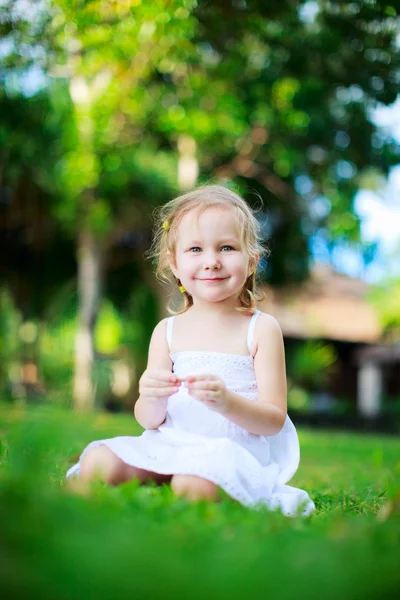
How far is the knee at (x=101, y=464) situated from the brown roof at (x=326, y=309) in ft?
51.6

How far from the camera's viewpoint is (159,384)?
2.48 m

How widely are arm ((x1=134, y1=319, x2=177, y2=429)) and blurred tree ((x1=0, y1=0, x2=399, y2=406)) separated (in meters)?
6.69

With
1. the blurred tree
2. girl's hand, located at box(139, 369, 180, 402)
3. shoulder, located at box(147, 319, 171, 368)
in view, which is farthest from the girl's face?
the blurred tree

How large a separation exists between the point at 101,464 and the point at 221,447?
0.44 m

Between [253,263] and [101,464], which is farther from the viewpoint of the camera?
[253,263]

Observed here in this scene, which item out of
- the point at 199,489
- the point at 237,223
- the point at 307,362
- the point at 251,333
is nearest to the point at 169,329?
the point at 251,333

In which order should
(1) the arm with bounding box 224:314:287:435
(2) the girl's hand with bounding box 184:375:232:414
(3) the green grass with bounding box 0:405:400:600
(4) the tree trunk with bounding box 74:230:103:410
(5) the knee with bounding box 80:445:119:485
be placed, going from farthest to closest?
1. (4) the tree trunk with bounding box 74:230:103:410
2. (5) the knee with bounding box 80:445:119:485
3. (1) the arm with bounding box 224:314:287:435
4. (2) the girl's hand with bounding box 184:375:232:414
5. (3) the green grass with bounding box 0:405:400:600

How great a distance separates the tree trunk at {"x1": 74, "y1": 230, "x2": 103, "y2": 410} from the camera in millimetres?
15999

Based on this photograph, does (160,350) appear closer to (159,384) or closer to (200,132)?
(159,384)

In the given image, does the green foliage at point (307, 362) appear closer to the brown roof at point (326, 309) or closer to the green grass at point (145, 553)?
the brown roof at point (326, 309)

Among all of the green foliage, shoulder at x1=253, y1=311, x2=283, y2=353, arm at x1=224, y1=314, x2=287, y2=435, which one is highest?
shoulder at x1=253, y1=311, x2=283, y2=353

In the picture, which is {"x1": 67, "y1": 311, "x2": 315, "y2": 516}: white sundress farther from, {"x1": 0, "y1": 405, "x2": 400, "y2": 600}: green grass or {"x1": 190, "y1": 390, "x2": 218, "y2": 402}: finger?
{"x1": 0, "y1": 405, "x2": 400, "y2": 600}: green grass

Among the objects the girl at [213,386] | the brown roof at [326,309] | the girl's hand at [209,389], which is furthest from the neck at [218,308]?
the brown roof at [326,309]

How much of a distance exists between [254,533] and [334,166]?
45.7 feet
